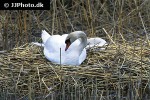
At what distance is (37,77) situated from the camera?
5707mm

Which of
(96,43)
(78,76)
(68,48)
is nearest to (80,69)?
(78,76)

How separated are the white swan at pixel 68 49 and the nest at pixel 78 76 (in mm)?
76

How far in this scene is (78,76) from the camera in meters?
5.68

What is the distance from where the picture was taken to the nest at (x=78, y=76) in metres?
5.37

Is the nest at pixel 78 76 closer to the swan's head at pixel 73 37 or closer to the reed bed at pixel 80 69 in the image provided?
the reed bed at pixel 80 69

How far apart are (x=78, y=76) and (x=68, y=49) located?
2.16ft

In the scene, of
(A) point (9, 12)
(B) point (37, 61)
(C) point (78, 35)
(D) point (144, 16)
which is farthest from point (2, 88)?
(D) point (144, 16)

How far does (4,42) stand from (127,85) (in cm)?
192

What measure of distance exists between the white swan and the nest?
0.25 feet

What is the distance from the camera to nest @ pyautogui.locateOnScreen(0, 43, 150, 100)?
5.37m

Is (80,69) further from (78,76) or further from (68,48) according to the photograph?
(68,48)

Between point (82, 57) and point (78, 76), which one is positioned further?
point (82, 57)

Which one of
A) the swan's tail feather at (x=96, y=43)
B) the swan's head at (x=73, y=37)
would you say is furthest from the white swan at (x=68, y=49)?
the swan's tail feather at (x=96, y=43)

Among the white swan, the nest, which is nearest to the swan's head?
the white swan
